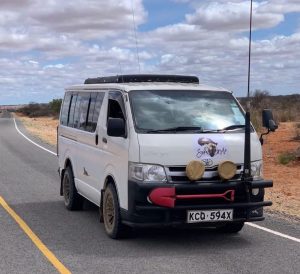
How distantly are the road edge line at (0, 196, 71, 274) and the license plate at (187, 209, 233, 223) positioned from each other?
165cm

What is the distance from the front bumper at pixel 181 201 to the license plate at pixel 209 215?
51mm

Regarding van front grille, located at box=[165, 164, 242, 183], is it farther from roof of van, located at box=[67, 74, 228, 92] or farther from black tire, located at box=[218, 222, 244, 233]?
roof of van, located at box=[67, 74, 228, 92]

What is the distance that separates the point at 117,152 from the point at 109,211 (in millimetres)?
915

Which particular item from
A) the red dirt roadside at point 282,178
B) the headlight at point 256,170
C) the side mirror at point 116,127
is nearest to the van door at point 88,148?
the side mirror at point 116,127

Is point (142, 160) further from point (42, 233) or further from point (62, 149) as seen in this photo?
point (62, 149)

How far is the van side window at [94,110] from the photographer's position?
29.1 ft

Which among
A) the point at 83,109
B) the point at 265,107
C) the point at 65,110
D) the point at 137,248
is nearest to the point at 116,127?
the point at 137,248

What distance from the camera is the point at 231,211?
7414 mm

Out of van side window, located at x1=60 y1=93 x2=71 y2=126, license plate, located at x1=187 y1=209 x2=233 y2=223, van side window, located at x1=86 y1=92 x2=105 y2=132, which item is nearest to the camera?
license plate, located at x1=187 y1=209 x2=233 y2=223

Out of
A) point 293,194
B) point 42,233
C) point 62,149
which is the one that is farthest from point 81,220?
point 293,194

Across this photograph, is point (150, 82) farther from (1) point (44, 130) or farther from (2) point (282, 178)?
(1) point (44, 130)

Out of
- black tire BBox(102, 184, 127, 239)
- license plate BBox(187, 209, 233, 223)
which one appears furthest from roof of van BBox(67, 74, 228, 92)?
license plate BBox(187, 209, 233, 223)

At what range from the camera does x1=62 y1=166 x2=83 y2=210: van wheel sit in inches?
403

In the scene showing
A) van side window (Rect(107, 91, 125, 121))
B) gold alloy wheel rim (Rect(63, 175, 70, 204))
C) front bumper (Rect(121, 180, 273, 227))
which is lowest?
gold alloy wheel rim (Rect(63, 175, 70, 204))
